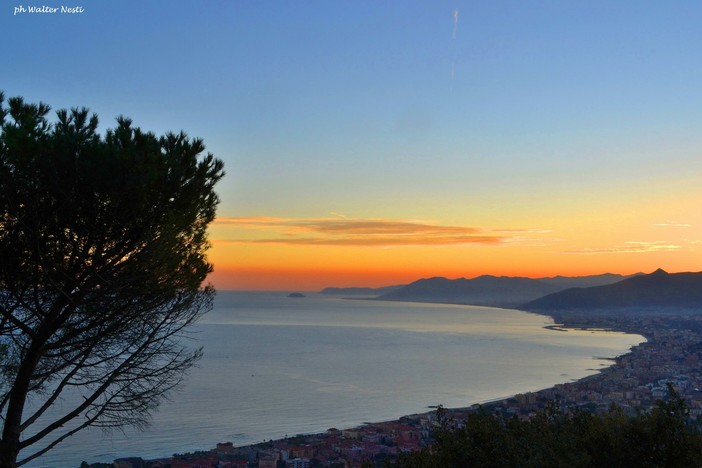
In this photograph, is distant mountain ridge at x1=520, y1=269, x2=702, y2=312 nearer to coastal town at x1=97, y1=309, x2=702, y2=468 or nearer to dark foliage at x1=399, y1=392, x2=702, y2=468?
coastal town at x1=97, y1=309, x2=702, y2=468

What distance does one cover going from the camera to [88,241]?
6547 millimetres

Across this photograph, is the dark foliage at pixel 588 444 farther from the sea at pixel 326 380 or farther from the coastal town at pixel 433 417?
the sea at pixel 326 380

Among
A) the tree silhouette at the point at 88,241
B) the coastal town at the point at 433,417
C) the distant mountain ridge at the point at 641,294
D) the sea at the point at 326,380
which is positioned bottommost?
the sea at the point at 326,380

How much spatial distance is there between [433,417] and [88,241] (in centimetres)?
2234

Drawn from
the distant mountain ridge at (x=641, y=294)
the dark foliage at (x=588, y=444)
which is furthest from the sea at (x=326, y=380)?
the distant mountain ridge at (x=641, y=294)

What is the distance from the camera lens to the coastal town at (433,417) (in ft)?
60.8

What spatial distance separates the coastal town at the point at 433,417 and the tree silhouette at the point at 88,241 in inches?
131

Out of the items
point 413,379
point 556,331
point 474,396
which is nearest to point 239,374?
point 413,379

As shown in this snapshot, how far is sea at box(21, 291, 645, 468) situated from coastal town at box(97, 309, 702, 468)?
242 cm

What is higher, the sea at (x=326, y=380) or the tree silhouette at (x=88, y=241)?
the tree silhouette at (x=88, y=241)

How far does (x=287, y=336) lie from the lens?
78.4m

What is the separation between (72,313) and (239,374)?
3745cm

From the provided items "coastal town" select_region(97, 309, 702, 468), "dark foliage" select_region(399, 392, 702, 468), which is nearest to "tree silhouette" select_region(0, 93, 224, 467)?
"coastal town" select_region(97, 309, 702, 468)

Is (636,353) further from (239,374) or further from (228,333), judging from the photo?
(228,333)
